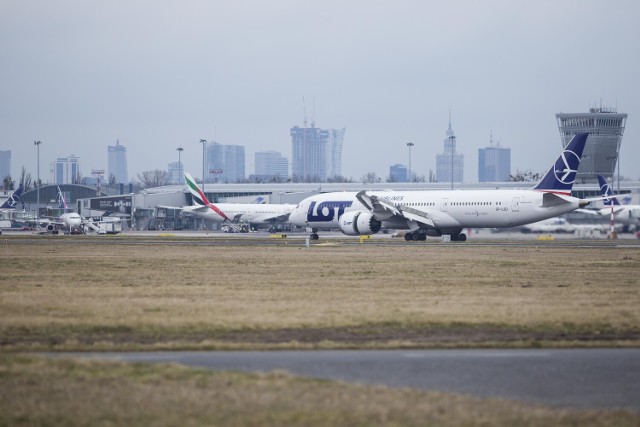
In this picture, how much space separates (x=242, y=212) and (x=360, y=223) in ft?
145

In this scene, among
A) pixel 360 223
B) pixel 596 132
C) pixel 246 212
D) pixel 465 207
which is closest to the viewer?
pixel 465 207

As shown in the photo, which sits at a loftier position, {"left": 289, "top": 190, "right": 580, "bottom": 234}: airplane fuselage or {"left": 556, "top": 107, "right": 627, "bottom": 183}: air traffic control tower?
{"left": 556, "top": 107, "right": 627, "bottom": 183}: air traffic control tower

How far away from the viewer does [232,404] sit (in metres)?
11.9

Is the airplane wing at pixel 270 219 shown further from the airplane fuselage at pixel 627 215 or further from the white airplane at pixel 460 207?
the airplane fuselage at pixel 627 215

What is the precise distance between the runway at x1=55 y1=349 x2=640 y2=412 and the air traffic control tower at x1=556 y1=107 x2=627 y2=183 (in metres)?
152

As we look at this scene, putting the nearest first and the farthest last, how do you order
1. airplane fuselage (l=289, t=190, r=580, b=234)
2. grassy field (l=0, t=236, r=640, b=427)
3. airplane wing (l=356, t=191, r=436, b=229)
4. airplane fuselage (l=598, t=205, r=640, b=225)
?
grassy field (l=0, t=236, r=640, b=427)
airplane fuselage (l=289, t=190, r=580, b=234)
airplane wing (l=356, t=191, r=436, b=229)
airplane fuselage (l=598, t=205, r=640, b=225)

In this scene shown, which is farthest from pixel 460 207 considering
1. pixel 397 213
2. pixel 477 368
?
pixel 477 368

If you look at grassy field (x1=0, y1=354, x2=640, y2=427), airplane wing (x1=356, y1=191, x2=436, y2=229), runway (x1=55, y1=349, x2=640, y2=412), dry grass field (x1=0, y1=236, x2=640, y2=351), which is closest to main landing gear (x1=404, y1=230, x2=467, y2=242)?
airplane wing (x1=356, y1=191, x2=436, y2=229)

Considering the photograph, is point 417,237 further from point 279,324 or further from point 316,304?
point 279,324

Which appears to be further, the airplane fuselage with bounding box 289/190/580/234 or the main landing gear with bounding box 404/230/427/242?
the main landing gear with bounding box 404/230/427/242

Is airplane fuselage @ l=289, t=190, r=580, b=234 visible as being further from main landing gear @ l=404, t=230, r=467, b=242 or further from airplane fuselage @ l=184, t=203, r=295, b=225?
airplane fuselage @ l=184, t=203, r=295, b=225

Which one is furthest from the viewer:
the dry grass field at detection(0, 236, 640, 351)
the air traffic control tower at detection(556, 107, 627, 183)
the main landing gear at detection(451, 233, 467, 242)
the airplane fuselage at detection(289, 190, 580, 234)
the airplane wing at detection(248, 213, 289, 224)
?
the air traffic control tower at detection(556, 107, 627, 183)

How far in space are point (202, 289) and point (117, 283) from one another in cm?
372

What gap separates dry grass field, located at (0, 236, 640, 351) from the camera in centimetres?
1848
